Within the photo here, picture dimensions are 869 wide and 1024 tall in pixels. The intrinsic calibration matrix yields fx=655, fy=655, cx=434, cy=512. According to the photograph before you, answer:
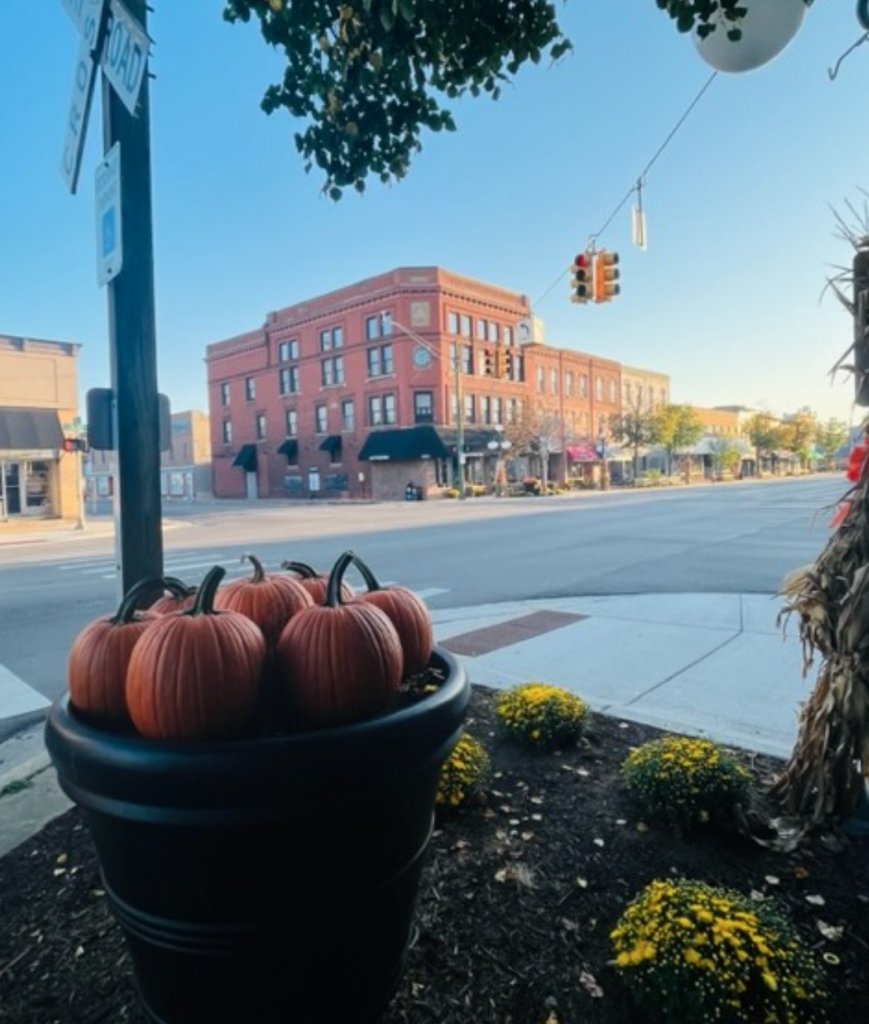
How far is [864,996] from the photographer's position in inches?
69.5

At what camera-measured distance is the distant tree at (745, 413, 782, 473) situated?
7788 centimetres

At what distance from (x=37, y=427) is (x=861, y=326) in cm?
2847

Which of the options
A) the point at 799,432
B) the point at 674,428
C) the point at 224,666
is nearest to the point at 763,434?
the point at 799,432

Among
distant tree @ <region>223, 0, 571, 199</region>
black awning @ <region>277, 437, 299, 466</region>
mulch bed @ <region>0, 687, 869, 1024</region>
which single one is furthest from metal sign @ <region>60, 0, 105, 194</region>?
black awning @ <region>277, 437, 299, 466</region>

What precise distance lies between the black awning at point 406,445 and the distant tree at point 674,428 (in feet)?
70.6

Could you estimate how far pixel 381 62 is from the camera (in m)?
2.81

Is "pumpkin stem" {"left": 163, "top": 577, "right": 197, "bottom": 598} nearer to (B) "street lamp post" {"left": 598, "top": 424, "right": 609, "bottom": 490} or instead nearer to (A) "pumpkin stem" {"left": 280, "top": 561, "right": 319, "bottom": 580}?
(A) "pumpkin stem" {"left": 280, "top": 561, "right": 319, "bottom": 580}

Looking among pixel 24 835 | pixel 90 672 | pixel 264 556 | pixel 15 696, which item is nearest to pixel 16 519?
pixel 264 556

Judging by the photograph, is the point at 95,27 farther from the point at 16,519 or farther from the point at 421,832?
the point at 16,519

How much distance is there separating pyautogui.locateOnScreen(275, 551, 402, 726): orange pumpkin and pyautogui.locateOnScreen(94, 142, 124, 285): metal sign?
5.69 feet

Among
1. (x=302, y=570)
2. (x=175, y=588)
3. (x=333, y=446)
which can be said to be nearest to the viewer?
(x=175, y=588)

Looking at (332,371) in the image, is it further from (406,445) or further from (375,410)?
(406,445)

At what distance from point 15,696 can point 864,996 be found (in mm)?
5629

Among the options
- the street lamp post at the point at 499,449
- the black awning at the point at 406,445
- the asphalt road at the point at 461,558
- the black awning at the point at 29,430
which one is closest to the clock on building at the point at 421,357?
the black awning at the point at 406,445
